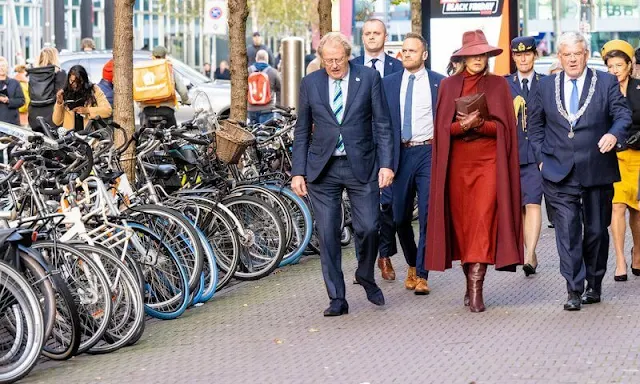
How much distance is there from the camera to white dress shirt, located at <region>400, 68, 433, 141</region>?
1096 cm

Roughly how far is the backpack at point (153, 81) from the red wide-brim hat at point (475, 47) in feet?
29.9

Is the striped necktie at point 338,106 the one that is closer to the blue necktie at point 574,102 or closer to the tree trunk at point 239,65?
the blue necktie at point 574,102

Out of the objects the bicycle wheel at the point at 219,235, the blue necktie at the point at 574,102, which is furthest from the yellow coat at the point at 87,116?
the blue necktie at the point at 574,102

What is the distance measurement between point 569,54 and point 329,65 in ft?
5.11

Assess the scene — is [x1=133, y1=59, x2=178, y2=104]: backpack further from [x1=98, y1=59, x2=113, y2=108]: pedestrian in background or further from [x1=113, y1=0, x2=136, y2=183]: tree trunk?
[x1=113, y1=0, x2=136, y2=183]: tree trunk

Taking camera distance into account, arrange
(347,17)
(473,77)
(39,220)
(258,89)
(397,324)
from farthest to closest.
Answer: (347,17)
(258,89)
(473,77)
(397,324)
(39,220)

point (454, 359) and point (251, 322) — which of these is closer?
point (454, 359)

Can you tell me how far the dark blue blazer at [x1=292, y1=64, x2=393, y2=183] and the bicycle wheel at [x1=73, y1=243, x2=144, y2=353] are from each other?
5.29ft

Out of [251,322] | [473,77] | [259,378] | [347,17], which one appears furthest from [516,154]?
[347,17]

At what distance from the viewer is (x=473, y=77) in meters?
10.2

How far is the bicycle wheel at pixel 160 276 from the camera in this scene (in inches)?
384

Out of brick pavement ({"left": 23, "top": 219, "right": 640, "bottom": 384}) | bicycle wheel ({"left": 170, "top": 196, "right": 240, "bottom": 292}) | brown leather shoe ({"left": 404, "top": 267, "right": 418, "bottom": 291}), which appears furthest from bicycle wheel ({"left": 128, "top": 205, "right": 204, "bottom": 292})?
brown leather shoe ({"left": 404, "top": 267, "right": 418, "bottom": 291})

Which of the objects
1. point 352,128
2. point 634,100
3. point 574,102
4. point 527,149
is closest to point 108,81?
point 527,149

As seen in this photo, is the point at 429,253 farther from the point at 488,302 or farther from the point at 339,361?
the point at 339,361
